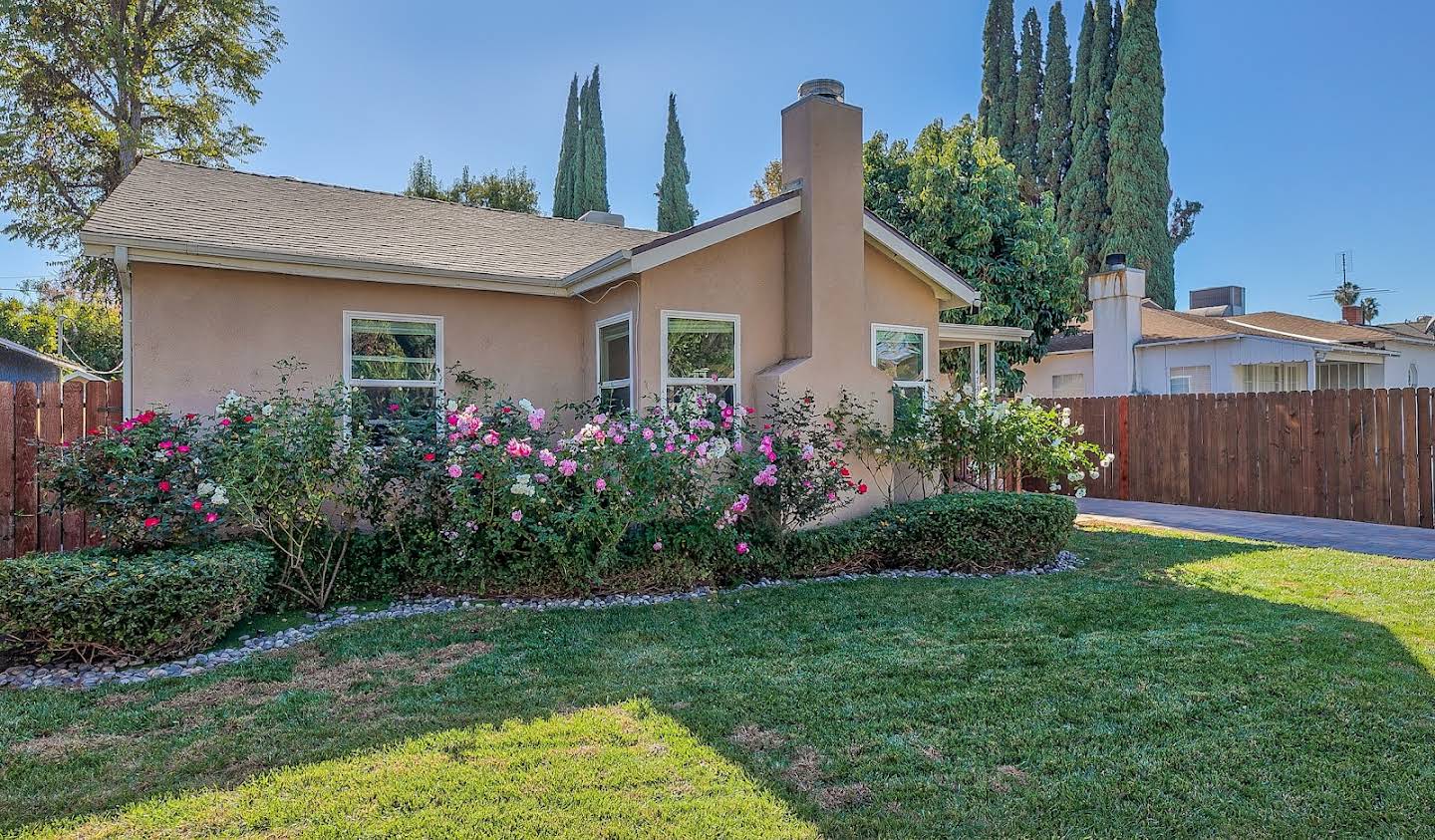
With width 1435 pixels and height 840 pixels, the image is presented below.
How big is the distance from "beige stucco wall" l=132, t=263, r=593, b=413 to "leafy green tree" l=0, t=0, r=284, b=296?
15.4 m

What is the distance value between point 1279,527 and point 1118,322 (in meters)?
8.51

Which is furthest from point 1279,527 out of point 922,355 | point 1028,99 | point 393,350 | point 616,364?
Result: point 1028,99

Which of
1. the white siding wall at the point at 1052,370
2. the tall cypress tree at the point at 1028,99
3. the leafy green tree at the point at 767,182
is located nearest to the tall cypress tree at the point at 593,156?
the leafy green tree at the point at 767,182

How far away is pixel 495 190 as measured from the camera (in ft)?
103

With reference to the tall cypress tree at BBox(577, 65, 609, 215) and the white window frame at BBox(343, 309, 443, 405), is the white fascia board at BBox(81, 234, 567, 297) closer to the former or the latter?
the white window frame at BBox(343, 309, 443, 405)

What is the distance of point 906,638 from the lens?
18.0 ft

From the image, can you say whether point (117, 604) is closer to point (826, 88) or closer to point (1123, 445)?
point (826, 88)

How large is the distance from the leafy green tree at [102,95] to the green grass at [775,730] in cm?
2003

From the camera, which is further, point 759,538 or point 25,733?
point 759,538

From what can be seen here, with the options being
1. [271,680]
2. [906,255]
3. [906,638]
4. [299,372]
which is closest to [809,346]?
[906,255]

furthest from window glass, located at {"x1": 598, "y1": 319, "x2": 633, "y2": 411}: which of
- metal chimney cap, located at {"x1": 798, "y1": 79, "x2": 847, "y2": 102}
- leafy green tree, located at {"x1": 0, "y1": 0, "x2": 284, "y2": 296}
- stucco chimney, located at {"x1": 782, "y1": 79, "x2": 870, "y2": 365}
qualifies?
leafy green tree, located at {"x1": 0, "y1": 0, "x2": 284, "y2": 296}

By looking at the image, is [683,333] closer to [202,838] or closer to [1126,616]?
[1126,616]

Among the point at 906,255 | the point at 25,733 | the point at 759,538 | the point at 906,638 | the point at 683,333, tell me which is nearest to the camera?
the point at 25,733

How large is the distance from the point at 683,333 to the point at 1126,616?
5107 mm
